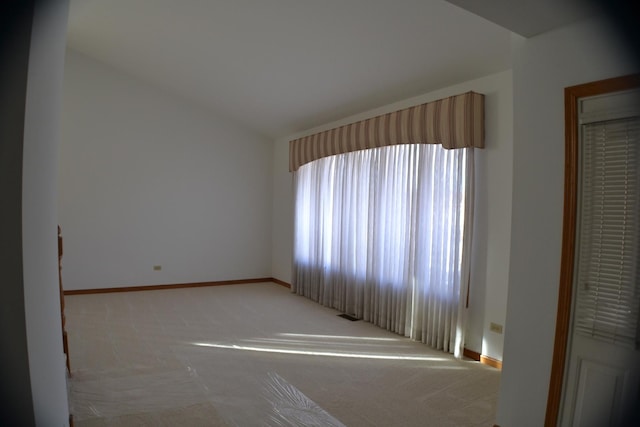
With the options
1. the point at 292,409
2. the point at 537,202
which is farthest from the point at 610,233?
the point at 292,409

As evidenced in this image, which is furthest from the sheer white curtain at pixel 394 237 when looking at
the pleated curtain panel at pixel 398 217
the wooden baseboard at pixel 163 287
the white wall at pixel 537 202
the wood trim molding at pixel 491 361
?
the white wall at pixel 537 202

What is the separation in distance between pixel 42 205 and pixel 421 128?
3008 mm

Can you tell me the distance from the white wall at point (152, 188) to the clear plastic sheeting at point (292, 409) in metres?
3.73

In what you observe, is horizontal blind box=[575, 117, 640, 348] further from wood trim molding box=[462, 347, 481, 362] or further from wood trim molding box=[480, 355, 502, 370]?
wood trim molding box=[462, 347, 481, 362]

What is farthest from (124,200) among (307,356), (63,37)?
(63,37)

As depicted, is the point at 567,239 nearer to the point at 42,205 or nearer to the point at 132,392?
the point at 42,205

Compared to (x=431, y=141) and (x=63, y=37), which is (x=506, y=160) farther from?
(x=63, y=37)

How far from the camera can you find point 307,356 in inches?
124

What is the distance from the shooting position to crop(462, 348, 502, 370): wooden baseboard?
2.99 meters

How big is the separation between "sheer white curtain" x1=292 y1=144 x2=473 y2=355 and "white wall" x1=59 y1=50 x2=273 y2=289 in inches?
51.9

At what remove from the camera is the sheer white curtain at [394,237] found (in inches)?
129

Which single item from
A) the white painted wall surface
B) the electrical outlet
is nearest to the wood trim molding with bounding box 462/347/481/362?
the electrical outlet

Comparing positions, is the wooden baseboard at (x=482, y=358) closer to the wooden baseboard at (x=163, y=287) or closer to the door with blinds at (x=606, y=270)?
the door with blinds at (x=606, y=270)

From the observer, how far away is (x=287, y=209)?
6098mm
